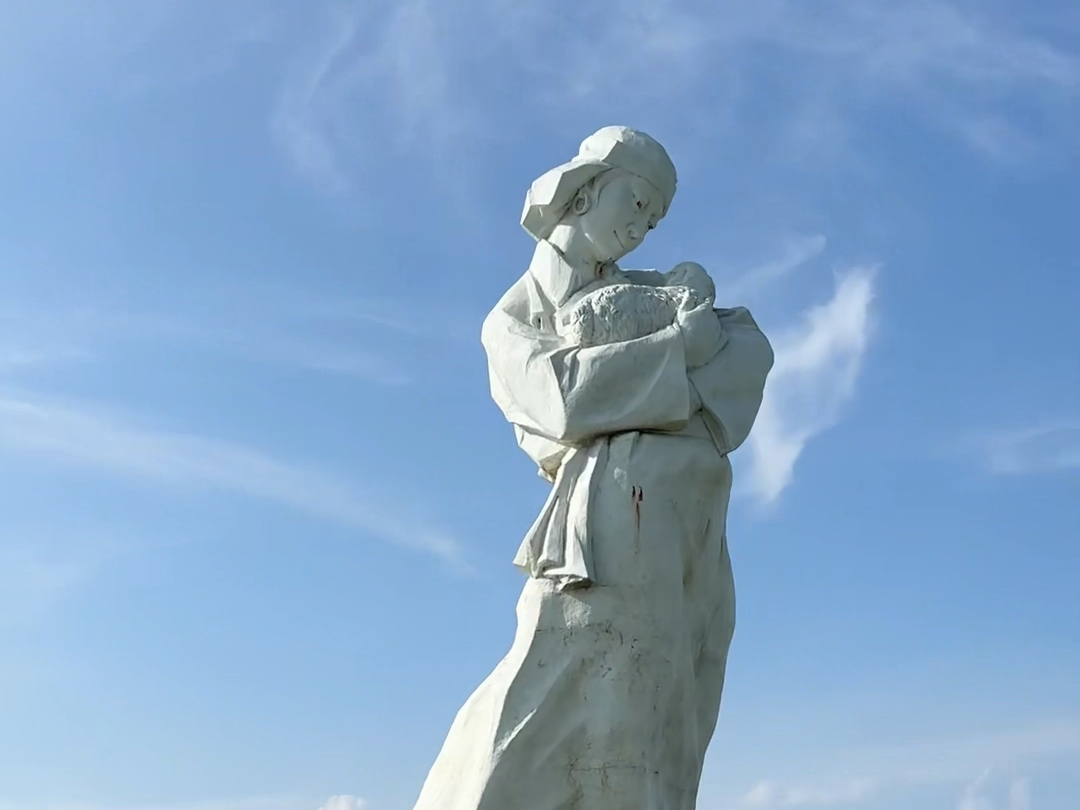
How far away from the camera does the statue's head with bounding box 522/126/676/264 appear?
7738mm

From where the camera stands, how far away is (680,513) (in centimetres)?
717

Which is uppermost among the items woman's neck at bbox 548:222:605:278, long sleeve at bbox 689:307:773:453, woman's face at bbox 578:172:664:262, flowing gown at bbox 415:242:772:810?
woman's face at bbox 578:172:664:262

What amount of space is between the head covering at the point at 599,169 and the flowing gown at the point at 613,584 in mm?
446

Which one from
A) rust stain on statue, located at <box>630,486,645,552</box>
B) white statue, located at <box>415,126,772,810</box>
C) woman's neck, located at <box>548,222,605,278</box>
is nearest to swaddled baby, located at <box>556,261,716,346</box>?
white statue, located at <box>415,126,772,810</box>

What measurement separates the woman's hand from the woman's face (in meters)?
0.62

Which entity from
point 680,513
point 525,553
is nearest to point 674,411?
point 680,513

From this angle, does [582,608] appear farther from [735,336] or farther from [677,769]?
[735,336]

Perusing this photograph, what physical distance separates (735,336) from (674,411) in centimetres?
66

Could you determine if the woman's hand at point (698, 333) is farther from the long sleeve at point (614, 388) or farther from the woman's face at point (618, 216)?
the woman's face at point (618, 216)

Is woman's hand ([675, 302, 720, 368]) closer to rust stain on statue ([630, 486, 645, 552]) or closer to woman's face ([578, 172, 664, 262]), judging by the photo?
woman's face ([578, 172, 664, 262])

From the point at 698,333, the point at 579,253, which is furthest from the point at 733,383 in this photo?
the point at 579,253

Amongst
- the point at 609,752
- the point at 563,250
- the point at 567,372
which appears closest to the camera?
the point at 609,752

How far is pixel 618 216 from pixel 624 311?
2.09ft

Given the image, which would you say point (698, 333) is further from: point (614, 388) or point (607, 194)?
point (607, 194)
